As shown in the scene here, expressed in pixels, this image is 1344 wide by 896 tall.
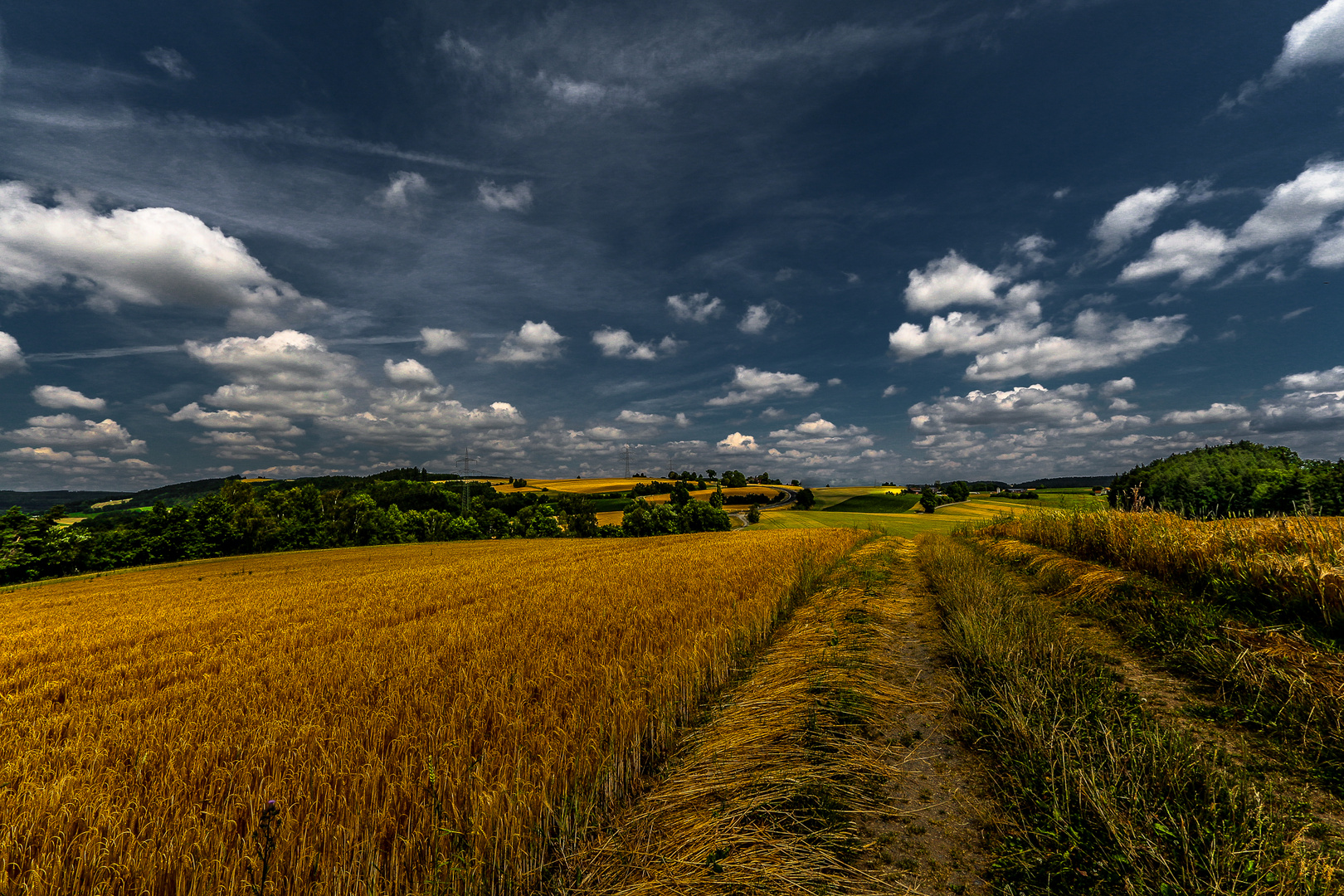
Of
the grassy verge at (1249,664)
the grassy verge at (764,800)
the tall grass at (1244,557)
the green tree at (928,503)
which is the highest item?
the tall grass at (1244,557)

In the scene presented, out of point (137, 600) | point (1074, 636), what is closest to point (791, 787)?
point (1074, 636)

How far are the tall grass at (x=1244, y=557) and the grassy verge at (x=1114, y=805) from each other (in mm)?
3767

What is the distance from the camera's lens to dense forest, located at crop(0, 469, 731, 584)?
171 feet

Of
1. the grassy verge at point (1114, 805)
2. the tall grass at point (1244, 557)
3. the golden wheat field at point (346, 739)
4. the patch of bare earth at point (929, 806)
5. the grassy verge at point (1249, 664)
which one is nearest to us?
the grassy verge at point (1114, 805)

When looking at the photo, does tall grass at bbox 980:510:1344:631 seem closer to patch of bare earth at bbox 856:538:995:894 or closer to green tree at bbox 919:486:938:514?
patch of bare earth at bbox 856:538:995:894

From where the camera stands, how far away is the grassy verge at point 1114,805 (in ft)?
7.83

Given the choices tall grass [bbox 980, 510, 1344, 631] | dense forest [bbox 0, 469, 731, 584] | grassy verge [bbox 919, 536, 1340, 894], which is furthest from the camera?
dense forest [bbox 0, 469, 731, 584]

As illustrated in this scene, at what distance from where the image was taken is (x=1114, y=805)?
9.33 ft

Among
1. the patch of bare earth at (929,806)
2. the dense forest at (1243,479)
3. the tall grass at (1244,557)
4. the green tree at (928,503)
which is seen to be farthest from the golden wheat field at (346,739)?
the green tree at (928,503)

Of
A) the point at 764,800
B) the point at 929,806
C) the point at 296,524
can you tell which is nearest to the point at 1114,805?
the point at 929,806

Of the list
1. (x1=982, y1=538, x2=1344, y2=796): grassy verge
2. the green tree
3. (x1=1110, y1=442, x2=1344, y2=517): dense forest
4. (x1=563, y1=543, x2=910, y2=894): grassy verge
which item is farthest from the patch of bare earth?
the green tree

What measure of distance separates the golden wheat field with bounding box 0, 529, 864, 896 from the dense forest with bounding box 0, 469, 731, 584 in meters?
64.7

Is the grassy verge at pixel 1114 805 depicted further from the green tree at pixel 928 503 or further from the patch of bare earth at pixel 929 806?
the green tree at pixel 928 503

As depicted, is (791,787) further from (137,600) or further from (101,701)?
(137,600)
